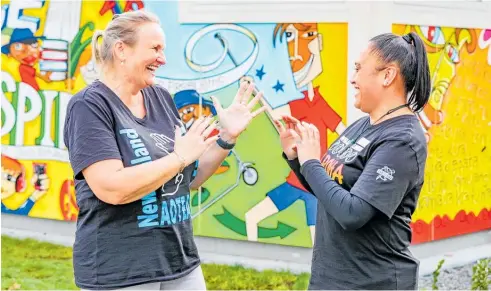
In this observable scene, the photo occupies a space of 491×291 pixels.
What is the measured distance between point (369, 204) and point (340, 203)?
102 millimetres

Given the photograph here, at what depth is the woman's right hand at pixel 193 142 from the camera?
111 inches

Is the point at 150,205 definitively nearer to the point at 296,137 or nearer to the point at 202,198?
the point at 296,137

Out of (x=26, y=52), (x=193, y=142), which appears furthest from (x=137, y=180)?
(x=26, y=52)

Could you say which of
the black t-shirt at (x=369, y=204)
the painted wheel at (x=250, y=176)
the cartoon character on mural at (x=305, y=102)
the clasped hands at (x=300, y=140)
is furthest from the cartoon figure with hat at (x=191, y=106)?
the black t-shirt at (x=369, y=204)

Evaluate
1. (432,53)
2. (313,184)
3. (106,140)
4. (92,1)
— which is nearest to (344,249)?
(313,184)

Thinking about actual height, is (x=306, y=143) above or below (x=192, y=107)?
above

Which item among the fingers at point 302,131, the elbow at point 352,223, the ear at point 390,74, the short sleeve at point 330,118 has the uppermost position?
the ear at point 390,74

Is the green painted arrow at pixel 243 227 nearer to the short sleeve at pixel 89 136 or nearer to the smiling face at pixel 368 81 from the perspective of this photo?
the smiling face at pixel 368 81

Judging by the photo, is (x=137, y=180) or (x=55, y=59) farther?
(x=55, y=59)

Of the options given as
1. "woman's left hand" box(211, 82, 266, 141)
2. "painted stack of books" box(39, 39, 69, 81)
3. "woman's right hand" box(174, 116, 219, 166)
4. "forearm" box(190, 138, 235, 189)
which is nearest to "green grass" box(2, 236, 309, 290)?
"painted stack of books" box(39, 39, 69, 81)

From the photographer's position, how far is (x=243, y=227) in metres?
6.57

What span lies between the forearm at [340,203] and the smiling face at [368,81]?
13.5 inches

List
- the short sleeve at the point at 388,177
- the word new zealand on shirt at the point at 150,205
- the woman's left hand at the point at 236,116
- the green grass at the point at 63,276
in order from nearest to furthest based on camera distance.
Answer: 1. the short sleeve at the point at 388,177
2. the word new zealand on shirt at the point at 150,205
3. the woman's left hand at the point at 236,116
4. the green grass at the point at 63,276

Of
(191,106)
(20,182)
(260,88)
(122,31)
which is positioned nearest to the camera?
(122,31)
